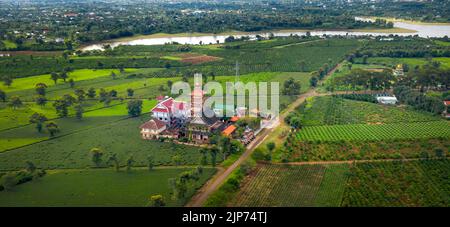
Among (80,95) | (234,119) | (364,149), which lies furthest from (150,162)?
(80,95)

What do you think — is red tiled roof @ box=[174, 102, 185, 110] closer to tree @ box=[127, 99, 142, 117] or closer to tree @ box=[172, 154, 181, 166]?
tree @ box=[127, 99, 142, 117]

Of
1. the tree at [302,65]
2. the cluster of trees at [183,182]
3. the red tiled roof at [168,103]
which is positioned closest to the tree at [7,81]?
the red tiled roof at [168,103]

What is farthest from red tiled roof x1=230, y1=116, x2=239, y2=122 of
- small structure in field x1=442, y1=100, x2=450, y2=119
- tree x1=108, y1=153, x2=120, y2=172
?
small structure in field x1=442, y1=100, x2=450, y2=119

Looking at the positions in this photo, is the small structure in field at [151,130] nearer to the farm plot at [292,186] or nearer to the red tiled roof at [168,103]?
the red tiled roof at [168,103]

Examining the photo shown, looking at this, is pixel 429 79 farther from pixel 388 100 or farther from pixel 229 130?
pixel 229 130

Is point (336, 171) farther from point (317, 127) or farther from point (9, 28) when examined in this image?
point (9, 28)

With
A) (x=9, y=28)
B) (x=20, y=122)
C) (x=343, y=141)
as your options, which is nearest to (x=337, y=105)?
(x=343, y=141)

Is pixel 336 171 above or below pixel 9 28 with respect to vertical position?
below
